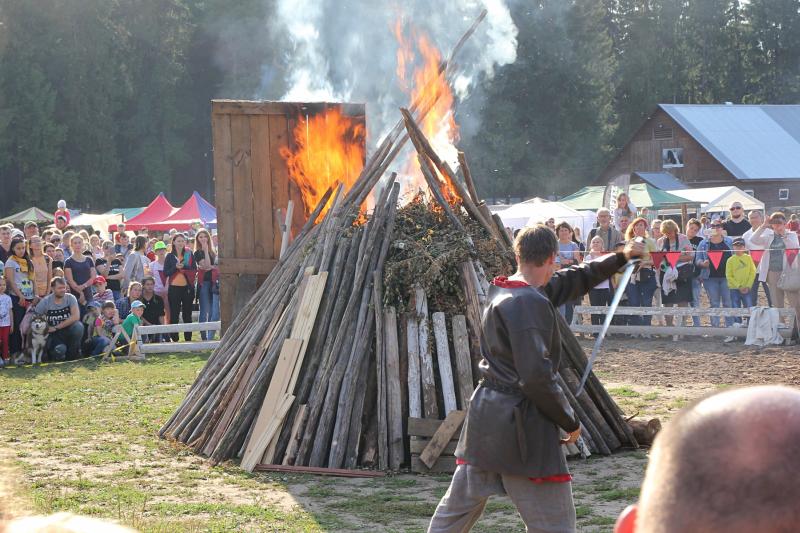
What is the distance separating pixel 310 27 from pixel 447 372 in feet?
56.7

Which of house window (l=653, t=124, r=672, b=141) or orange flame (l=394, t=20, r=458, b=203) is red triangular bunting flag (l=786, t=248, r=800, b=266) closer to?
orange flame (l=394, t=20, r=458, b=203)

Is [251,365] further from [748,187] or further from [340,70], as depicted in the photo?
[748,187]

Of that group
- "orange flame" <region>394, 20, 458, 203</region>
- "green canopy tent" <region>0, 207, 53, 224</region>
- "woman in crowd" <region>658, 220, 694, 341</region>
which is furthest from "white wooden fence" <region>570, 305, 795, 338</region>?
"green canopy tent" <region>0, 207, 53, 224</region>

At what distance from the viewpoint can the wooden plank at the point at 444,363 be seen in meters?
8.53

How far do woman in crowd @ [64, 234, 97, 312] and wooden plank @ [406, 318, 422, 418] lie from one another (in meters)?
9.25

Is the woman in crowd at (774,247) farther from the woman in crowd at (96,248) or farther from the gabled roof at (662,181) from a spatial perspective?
the gabled roof at (662,181)

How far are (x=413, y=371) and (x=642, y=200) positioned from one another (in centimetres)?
2486

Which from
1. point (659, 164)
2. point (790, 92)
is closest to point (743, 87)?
point (790, 92)

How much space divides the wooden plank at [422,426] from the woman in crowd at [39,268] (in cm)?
960

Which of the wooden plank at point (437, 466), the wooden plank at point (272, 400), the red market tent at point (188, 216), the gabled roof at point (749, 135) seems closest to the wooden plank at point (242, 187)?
the wooden plank at point (272, 400)

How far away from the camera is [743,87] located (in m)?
72.8

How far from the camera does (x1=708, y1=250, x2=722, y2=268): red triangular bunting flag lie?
16.0 meters

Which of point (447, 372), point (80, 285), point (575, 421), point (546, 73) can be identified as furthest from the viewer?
point (546, 73)

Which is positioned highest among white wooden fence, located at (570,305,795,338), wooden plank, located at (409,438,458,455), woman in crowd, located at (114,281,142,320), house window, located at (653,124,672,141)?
house window, located at (653,124,672,141)
